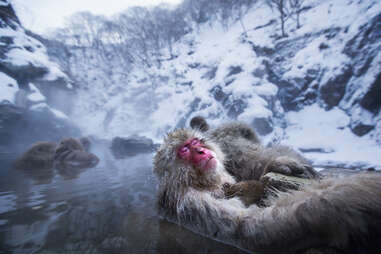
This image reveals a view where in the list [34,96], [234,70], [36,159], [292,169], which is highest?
[34,96]

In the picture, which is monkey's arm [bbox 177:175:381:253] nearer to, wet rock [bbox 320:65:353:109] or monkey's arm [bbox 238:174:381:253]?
monkey's arm [bbox 238:174:381:253]

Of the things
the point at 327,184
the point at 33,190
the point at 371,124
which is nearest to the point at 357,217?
the point at 327,184

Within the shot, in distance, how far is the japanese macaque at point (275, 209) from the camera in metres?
0.57

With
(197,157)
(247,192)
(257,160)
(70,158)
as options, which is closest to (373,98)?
(257,160)

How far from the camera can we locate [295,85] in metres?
9.70

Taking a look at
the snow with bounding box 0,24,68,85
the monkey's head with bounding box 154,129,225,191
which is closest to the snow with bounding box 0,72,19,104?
the snow with bounding box 0,24,68,85

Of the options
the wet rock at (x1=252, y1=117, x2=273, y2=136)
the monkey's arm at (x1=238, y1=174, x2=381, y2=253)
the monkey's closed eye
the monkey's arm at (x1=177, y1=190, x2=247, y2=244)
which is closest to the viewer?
the monkey's arm at (x1=238, y1=174, x2=381, y2=253)

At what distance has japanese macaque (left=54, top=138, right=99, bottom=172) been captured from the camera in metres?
4.87

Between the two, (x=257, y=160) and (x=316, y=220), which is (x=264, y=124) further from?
(x=316, y=220)

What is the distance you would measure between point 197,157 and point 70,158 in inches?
200

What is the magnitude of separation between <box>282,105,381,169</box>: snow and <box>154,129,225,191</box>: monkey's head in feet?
15.3

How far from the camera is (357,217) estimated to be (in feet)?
1.85

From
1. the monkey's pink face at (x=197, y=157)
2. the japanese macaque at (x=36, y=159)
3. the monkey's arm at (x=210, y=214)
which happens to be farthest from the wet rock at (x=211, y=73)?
the monkey's arm at (x=210, y=214)

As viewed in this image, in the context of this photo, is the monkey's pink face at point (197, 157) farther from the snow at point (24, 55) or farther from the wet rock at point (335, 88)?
the snow at point (24, 55)
